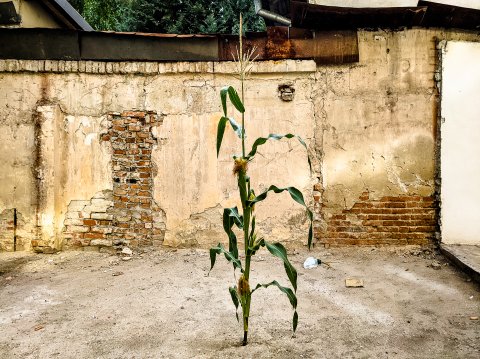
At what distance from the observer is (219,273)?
364cm

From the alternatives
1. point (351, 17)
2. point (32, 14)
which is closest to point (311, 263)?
point (351, 17)

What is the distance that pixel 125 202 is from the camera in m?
4.22

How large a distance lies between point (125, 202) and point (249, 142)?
1707mm

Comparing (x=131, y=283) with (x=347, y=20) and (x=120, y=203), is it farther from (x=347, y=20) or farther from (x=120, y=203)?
(x=347, y=20)

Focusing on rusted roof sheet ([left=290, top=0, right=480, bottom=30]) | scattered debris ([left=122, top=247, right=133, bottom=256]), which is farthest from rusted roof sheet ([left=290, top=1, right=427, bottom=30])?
scattered debris ([left=122, top=247, right=133, bottom=256])

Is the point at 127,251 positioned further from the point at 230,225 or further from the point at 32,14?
the point at 32,14

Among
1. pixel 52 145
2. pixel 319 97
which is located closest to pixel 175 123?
pixel 52 145

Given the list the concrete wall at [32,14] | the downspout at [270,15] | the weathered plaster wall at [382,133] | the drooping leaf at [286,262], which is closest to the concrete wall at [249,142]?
the weathered plaster wall at [382,133]

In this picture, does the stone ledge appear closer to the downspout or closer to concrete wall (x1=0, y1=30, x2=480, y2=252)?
concrete wall (x1=0, y1=30, x2=480, y2=252)

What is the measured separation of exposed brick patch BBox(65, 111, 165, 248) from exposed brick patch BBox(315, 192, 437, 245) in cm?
220

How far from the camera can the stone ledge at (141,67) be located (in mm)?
4141

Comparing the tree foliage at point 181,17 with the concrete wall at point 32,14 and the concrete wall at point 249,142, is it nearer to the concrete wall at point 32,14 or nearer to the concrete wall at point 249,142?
the concrete wall at point 32,14

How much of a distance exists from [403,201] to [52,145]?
4277mm

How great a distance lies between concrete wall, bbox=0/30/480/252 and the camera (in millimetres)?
4086
